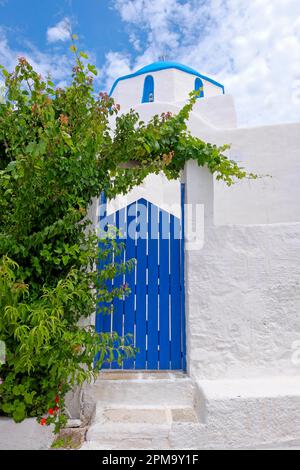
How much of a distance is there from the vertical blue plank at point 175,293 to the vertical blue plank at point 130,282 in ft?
1.27

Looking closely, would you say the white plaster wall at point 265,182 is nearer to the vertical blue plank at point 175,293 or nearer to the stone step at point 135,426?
the vertical blue plank at point 175,293

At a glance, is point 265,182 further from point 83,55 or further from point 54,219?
point 54,219

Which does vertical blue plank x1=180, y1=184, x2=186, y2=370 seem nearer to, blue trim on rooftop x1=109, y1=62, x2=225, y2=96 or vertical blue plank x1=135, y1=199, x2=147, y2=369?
vertical blue plank x1=135, y1=199, x2=147, y2=369

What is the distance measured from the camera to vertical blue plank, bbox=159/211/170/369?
3322mm

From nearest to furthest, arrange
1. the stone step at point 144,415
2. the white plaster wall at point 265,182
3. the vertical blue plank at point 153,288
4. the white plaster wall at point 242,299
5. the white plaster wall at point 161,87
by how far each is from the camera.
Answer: the stone step at point 144,415 → the white plaster wall at point 242,299 → the vertical blue plank at point 153,288 → the white plaster wall at point 265,182 → the white plaster wall at point 161,87

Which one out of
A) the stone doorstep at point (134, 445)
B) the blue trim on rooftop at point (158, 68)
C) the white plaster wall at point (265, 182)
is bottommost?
the stone doorstep at point (134, 445)

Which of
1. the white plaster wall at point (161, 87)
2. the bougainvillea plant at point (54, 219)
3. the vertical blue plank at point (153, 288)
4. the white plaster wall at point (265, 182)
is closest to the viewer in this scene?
the bougainvillea plant at point (54, 219)

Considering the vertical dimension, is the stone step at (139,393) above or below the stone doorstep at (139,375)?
below

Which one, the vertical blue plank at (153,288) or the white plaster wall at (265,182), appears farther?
the white plaster wall at (265,182)

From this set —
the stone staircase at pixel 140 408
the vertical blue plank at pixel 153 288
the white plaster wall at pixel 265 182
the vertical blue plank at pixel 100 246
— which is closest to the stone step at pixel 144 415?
the stone staircase at pixel 140 408

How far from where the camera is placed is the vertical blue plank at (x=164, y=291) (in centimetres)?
332

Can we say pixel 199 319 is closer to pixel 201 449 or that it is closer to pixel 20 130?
pixel 201 449

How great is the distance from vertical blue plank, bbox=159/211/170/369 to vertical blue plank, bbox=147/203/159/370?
0.04 meters

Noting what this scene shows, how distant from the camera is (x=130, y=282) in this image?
3441mm
